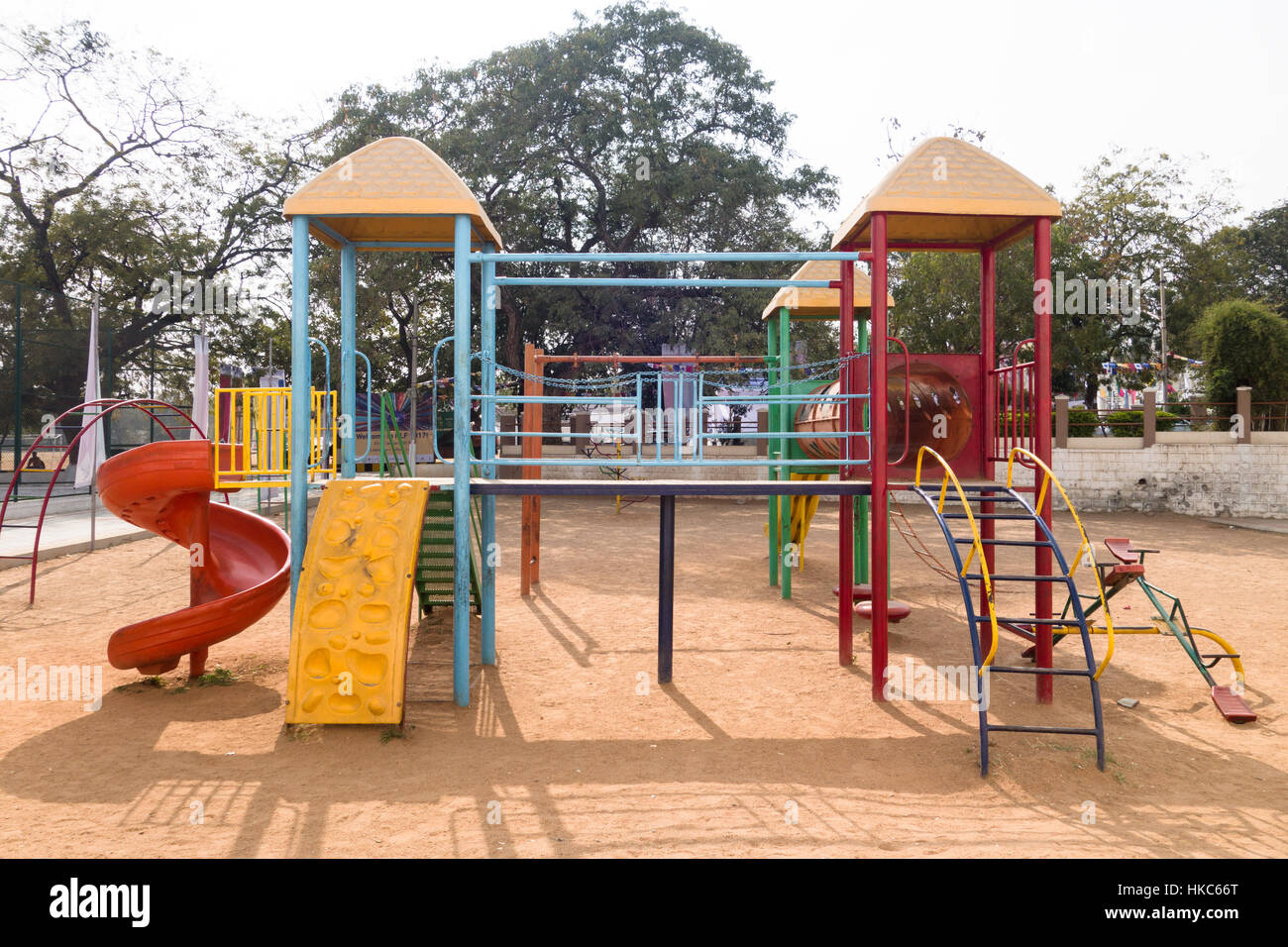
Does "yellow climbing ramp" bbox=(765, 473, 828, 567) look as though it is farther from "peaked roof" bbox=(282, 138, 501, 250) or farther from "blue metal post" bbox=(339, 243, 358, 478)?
"peaked roof" bbox=(282, 138, 501, 250)

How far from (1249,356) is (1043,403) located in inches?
878

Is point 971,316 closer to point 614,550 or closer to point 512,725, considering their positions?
point 614,550

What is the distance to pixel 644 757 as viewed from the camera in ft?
17.1

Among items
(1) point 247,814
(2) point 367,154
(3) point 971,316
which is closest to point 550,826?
(1) point 247,814

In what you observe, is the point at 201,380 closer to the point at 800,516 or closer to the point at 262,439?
the point at 262,439

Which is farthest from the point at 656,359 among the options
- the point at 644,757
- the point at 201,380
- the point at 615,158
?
the point at 615,158

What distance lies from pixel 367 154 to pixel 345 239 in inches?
43.6

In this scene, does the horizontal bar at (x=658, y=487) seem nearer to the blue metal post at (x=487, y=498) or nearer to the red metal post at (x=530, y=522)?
the blue metal post at (x=487, y=498)

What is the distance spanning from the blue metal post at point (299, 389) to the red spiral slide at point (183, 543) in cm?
66

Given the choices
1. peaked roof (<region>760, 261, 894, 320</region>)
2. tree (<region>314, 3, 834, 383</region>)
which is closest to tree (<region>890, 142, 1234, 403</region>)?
tree (<region>314, 3, 834, 383</region>)

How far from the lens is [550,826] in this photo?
4141 mm

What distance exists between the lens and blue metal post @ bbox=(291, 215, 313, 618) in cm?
607

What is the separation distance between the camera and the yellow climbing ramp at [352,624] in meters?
5.44

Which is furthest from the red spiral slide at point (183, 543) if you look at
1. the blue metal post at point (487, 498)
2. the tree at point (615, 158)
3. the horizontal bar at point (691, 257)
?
the tree at point (615, 158)
